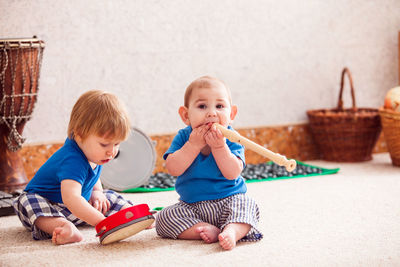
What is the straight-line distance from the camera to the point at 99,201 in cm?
185

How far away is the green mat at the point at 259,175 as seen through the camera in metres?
2.54

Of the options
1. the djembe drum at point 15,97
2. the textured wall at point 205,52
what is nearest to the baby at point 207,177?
the djembe drum at point 15,97

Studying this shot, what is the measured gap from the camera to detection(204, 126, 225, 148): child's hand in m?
1.57

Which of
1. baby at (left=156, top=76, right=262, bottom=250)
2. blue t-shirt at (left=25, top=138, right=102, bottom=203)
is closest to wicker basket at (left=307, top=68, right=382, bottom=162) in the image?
baby at (left=156, top=76, right=262, bottom=250)

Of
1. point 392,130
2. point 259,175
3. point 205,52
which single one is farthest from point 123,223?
point 392,130

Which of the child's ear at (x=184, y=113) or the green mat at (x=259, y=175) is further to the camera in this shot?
the green mat at (x=259, y=175)

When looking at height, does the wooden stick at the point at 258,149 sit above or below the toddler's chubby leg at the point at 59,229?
above

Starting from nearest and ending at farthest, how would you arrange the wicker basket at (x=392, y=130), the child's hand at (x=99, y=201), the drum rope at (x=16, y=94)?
the child's hand at (x=99, y=201), the drum rope at (x=16, y=94), the wicker basket at (x=392, y=130)

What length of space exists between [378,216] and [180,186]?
74cm

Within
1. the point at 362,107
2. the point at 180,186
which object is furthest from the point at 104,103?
the point at 362,107

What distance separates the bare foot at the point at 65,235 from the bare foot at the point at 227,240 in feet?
1.53

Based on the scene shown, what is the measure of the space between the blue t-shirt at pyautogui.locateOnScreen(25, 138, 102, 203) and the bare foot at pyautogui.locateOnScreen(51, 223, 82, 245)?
0.15 meters

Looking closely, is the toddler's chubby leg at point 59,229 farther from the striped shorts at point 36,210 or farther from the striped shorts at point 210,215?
the striped shorts at point 210,215

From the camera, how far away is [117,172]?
97.8 inches
